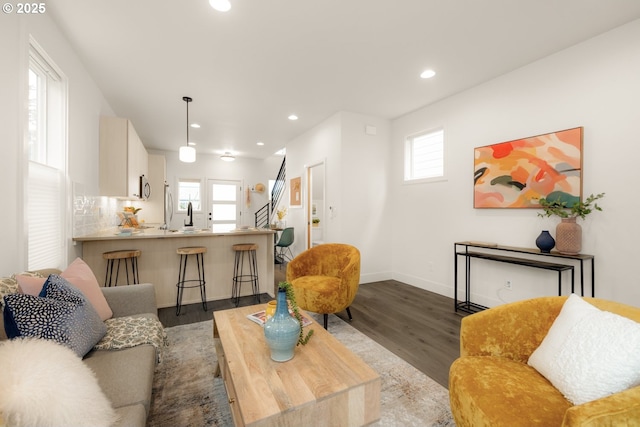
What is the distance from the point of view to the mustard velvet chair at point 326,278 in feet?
8.98

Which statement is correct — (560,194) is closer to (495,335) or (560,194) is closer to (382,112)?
(495,335)

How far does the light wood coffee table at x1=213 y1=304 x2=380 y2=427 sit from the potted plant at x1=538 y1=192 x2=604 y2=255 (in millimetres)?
2506

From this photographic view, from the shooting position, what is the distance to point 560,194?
9.16 ft

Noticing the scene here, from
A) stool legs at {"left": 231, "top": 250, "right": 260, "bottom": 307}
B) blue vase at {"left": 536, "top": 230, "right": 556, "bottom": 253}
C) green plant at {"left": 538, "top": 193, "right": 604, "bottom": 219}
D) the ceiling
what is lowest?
stool legs at {"left": 231, "top": 250, "right": 260, "bottom": 307}

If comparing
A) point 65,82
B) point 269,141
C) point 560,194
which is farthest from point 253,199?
point 560,194

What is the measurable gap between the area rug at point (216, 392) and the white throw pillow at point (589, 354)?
731 millimetres

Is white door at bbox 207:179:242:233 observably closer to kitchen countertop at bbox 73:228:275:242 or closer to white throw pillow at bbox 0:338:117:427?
kitchen countertop at bbox 73:228:275:242

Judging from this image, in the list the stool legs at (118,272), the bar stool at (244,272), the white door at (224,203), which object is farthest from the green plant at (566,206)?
the white door at (224,203)

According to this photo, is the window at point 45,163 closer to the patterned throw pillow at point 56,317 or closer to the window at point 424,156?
the patterned throw pillow at point 56,317

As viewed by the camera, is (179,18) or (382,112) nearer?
(179,18)

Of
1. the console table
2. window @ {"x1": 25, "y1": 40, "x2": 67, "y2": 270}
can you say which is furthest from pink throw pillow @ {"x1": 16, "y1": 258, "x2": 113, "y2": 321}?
the console table

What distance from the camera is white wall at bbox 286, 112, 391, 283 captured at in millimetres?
4566

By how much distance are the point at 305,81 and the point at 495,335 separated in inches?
131

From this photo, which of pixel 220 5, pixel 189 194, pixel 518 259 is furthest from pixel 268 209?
pixel 518 259
